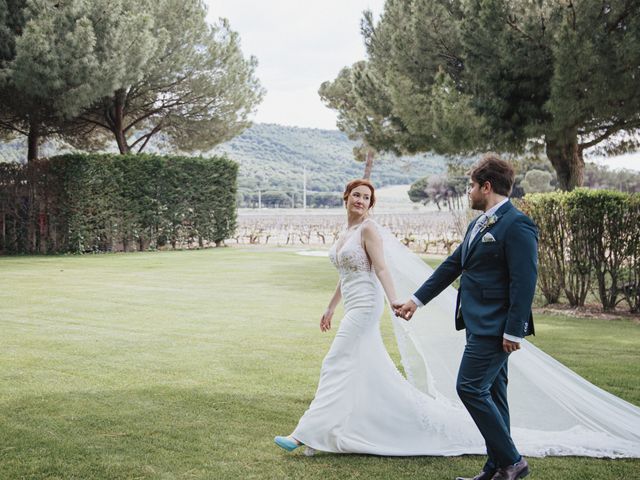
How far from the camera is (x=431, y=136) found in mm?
19359

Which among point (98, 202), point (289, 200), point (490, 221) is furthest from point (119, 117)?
point (289, 200)

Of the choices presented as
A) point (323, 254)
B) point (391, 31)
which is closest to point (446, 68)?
point (391, 31)

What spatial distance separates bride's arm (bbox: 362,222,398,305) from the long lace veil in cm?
21

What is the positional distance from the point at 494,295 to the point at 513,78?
13.0m

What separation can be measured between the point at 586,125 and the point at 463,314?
14289mm

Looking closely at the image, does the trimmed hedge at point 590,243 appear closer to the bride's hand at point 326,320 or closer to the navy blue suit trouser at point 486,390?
the bride's hand at point 326,320

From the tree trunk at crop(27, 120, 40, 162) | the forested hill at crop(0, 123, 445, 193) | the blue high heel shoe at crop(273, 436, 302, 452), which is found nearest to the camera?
the blue high heel shoe at crop(273, 436, 302, 452)

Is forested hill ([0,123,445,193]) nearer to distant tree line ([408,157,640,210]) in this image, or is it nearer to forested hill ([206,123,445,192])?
forested hill ([206,123,445,192])

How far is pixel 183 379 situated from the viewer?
6.58 m

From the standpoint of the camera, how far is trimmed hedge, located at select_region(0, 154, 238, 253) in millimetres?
23312

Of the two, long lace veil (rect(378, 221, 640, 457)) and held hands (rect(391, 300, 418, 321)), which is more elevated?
held hands (rect(391, 300, 418, 321))

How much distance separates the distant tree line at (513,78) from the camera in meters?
13.9

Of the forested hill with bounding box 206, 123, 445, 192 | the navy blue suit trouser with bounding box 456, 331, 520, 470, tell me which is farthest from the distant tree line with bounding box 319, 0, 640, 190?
the forested hill with bounding box 206, 123, 445, 192

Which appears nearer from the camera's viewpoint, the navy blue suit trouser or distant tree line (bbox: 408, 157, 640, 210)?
the navy blue suit trouser
